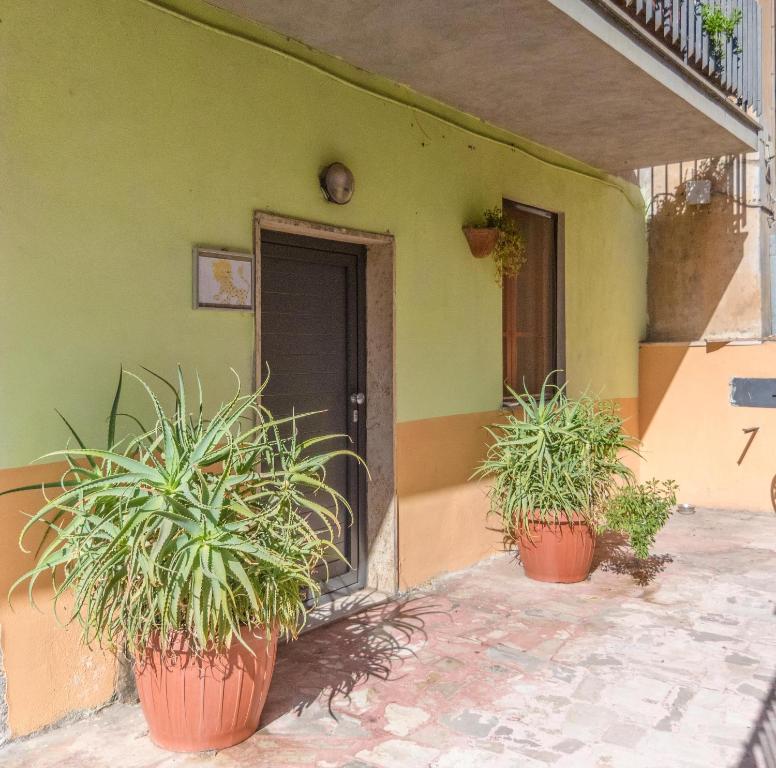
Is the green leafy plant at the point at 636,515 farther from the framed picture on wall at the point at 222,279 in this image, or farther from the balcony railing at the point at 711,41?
the balcony railing at the point at 711,41

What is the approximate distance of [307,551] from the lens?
2822 millimetres

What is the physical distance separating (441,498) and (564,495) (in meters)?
0.81

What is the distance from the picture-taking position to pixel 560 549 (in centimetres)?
474

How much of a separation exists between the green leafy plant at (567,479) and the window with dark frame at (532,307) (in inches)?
36.7

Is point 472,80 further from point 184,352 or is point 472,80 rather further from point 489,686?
point 489,686

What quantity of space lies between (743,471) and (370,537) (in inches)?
165

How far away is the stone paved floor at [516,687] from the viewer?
2805 millimetres

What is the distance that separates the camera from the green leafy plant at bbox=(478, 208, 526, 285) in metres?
5.24

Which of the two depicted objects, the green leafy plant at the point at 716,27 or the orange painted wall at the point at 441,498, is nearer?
the orange painted wall at the point at 441,498

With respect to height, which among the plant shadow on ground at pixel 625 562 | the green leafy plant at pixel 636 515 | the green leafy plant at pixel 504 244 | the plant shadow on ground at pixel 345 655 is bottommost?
the plant shadow on ground at pixel 345 655

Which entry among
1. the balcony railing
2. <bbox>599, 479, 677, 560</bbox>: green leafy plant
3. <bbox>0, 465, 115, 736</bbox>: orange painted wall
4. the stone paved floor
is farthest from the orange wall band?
the balcony railing

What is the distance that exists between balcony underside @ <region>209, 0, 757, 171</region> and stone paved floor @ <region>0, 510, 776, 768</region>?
3.05 meters

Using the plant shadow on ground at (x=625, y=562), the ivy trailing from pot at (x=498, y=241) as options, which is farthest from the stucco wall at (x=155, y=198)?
the plant shadow on ground at (x=625, y=562)

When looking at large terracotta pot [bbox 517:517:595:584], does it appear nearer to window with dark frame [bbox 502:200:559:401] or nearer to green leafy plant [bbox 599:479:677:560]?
green leafy plant [bbox 599:479:677:560]
